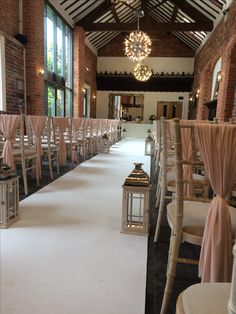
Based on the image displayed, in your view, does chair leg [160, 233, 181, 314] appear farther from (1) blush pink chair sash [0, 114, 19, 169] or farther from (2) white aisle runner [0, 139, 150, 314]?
(1) blush pink chair sash [0, 114, 19, 169]

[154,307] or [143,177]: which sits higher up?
[143,177]

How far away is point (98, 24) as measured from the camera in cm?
1138

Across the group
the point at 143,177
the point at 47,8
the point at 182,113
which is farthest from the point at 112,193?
the point at 182,113

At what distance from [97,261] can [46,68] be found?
27.8 feet

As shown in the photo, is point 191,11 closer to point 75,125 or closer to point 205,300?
point 75,125

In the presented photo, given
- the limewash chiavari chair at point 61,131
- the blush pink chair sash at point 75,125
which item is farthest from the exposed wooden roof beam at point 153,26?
the limewash chiavari chair at point 61,131

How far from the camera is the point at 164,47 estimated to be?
15656 millimetres

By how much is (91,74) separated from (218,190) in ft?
48.2

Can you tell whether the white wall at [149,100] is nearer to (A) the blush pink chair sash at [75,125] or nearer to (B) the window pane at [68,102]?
(B) the window pane at [68,102]

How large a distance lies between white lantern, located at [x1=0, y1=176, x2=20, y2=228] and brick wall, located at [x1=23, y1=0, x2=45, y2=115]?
19.0 ft

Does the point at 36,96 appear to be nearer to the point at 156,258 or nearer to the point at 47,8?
the point at 47,8

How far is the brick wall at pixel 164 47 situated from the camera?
50.6 feet

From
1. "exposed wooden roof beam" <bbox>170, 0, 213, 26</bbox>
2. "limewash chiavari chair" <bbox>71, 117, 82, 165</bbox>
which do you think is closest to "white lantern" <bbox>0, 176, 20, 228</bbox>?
"limewash chiavari chair" <bbox>71, 117, 82, 165</bbox>

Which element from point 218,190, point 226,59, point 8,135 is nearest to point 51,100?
point 226,59
